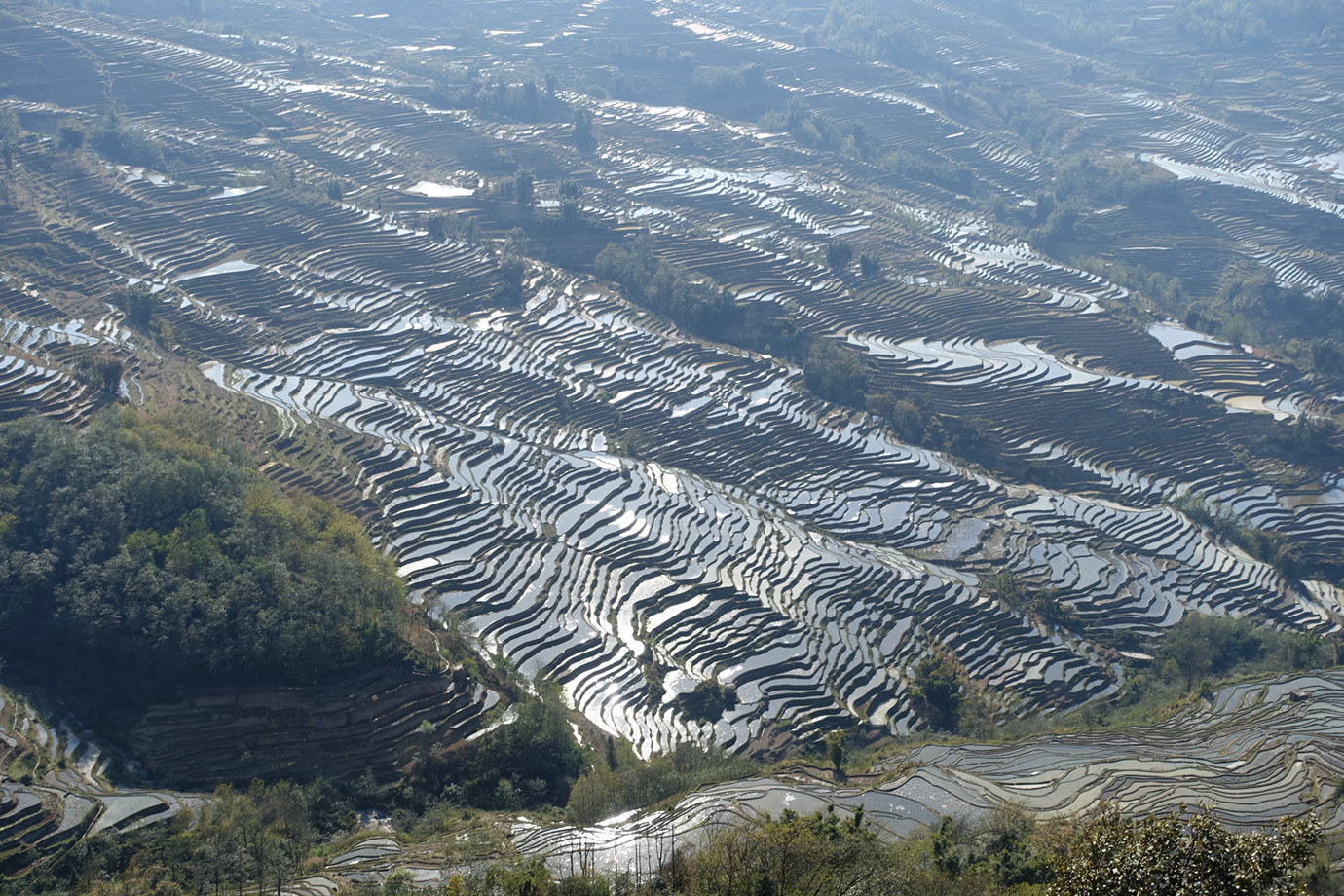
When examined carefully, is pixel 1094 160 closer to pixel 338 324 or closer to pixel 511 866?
pixel 338 324

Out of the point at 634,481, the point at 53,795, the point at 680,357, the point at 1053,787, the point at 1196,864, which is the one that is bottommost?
the point at 634,481

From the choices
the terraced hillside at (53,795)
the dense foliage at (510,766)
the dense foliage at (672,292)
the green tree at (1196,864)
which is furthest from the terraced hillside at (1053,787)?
the dense foliage at (672,292)

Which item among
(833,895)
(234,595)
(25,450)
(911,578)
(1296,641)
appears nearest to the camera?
(833,895)

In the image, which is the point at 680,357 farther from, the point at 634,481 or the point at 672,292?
the point at 634,481

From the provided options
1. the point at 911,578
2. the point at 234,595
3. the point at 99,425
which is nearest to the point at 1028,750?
the point at 911,578

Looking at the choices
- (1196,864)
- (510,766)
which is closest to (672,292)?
(510,766)

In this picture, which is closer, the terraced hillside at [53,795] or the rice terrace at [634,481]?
the terraced hillside at [53,795]

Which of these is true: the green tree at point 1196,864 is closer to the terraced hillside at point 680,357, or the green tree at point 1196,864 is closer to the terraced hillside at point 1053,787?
the terraced hillside at point 1053,787
